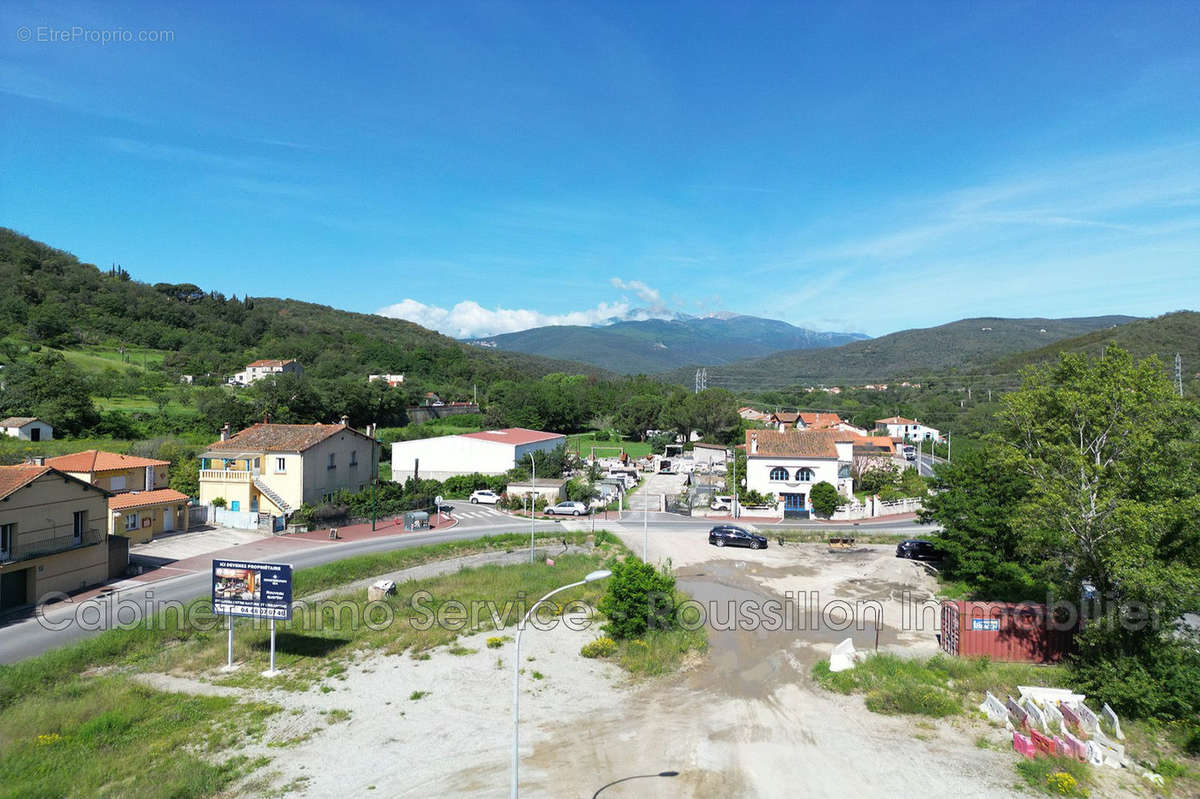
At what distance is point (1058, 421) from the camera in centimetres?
2152

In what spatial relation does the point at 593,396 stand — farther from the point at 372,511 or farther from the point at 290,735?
A: the point at 290,735

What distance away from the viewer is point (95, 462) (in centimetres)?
3612

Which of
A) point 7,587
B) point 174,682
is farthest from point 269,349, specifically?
point 174,682

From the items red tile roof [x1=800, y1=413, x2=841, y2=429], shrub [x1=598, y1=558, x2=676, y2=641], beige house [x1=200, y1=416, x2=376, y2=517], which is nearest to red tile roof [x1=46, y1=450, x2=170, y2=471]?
beige house [x1=200, y1=416, x2=376, y2=517]

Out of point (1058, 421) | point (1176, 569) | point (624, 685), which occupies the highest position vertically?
point (1058, 421)

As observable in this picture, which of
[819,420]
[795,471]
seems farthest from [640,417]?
[795,471]

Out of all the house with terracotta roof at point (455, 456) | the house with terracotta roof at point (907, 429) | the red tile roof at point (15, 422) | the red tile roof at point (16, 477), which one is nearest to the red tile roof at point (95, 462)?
the red tile roof at point (16, 477)

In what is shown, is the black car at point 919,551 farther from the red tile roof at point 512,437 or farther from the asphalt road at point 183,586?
the red tile roof at point 512,437

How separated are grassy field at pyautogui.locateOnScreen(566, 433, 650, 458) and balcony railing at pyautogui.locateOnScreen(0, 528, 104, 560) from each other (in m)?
57.0

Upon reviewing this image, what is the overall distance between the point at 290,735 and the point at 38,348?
89.8m

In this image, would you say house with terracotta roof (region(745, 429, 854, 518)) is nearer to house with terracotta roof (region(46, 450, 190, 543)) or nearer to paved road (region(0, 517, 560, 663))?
paved road (region(0, 517, 560, 663))

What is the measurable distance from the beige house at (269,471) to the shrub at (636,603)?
26904 millimetres

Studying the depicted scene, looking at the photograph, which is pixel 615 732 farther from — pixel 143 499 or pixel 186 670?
pixel 143 499

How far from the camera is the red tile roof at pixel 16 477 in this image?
24281mm
